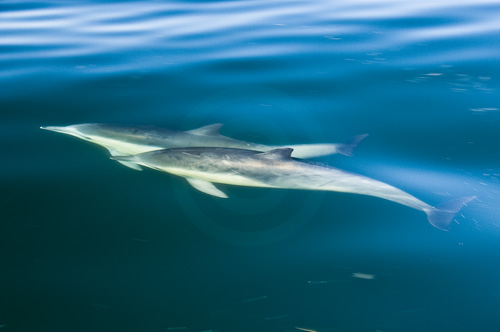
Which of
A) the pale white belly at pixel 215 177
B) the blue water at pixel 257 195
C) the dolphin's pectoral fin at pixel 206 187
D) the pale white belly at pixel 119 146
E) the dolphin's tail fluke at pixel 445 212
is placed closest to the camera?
the blue water at pixel 257 195

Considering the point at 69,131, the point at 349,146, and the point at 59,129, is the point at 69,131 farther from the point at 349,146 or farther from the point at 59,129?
the point at 349,146

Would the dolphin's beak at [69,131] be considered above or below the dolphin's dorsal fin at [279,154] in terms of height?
above

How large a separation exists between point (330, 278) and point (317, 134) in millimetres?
2458

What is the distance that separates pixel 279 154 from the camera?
5.02m

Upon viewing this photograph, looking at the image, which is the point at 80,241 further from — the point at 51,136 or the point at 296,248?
the point at 51,136

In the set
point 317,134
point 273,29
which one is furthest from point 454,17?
point 317,134

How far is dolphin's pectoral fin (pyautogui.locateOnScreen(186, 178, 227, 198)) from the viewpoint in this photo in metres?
4.70

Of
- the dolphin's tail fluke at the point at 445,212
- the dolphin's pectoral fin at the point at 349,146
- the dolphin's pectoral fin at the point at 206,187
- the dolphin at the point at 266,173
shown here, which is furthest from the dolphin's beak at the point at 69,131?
the dolphin's tail fluke at the point at 445,212

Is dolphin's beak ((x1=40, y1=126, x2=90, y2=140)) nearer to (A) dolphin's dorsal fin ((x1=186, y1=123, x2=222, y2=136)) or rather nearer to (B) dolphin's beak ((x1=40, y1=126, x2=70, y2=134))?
(B) dolphin's beak ((x1=40, y1=126, x2=70, y2=134))

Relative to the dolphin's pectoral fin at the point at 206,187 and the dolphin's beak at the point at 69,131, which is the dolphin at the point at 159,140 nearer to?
the dolphin's beak at the point at 69,131

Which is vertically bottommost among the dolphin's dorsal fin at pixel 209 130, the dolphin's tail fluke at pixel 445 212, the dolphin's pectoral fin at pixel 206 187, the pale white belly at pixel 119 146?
the dolphin's tail fluke at pixel 445 212

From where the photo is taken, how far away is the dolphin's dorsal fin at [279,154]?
4.96 m

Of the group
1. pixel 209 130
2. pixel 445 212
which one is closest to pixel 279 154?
pixel 209 130

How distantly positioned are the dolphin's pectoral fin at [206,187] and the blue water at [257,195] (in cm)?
10
